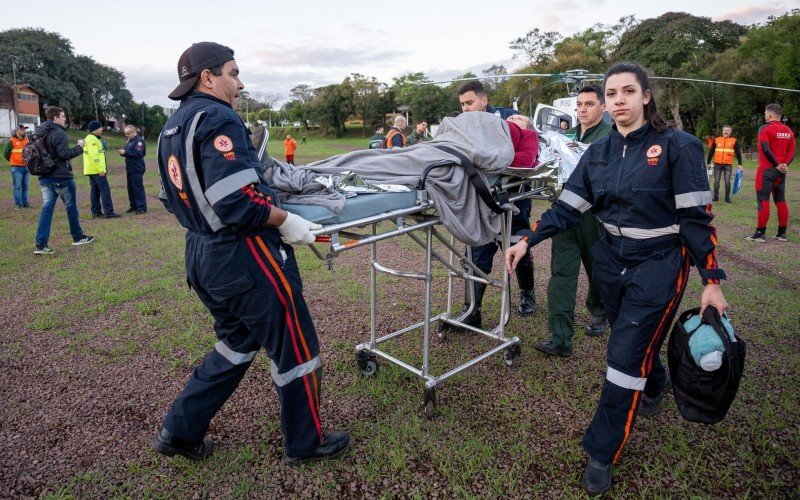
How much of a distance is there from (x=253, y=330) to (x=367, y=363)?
1.62m

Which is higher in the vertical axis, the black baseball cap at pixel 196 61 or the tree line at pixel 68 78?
the tree line at pixel 68 78

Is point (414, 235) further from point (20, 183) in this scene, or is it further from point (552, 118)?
point (20, 183)

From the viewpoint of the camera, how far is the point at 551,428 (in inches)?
135

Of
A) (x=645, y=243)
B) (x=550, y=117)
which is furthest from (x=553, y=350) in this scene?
(x=550, y=117)

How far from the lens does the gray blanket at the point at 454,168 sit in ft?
10.7

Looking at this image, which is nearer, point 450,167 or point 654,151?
point 654,151

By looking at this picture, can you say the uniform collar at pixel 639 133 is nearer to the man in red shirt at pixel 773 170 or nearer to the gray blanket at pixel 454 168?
the gray blanket at pixel 454 168

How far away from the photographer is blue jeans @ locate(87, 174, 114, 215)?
11.2 meters

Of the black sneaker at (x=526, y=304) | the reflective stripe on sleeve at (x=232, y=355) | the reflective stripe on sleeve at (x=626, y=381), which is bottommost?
the black sneaker at (x=526, y=304)

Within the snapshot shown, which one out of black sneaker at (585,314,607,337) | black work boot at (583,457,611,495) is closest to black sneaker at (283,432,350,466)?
black work boot at (583,457,611,495)

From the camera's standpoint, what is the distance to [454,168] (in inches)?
134

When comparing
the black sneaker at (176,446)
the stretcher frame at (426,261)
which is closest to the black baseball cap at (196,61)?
the stretcher frame at (426,261)

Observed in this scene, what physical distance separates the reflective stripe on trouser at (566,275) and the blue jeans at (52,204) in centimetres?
762

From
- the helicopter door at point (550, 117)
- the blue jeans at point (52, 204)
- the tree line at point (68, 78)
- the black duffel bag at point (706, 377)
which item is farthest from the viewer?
the tree line at point (68, 78)
